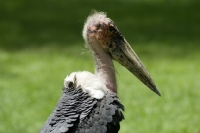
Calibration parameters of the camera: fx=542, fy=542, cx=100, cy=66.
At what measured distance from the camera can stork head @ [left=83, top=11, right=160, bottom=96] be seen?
5078mm

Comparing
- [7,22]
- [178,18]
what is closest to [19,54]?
[7,22]

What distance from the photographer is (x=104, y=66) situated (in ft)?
16.8

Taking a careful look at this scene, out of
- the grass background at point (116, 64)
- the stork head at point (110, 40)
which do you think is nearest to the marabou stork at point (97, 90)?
the stork head at point (110, 40)

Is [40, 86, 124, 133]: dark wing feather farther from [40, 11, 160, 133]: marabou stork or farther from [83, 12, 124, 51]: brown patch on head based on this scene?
[83, 12, 124, 51]: brown patch on head

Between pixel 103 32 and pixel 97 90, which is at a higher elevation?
pixel 103 32

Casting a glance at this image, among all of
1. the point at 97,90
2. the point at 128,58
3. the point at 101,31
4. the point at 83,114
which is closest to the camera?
the point at 83,114

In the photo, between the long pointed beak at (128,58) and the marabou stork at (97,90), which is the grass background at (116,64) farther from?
the marabou stork at (97,90)

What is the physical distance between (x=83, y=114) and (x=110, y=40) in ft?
3.00

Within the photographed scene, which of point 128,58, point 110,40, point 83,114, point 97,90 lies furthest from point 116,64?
point 83,114

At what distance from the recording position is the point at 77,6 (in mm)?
15406

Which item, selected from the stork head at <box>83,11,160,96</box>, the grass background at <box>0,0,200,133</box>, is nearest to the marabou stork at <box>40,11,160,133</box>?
the stork head at <box>83,11,160,96</box>

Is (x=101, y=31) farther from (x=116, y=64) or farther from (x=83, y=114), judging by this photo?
(x=116, y=64)

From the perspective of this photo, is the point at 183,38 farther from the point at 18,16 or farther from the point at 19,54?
the point at 18,16

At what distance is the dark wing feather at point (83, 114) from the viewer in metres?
4.45
